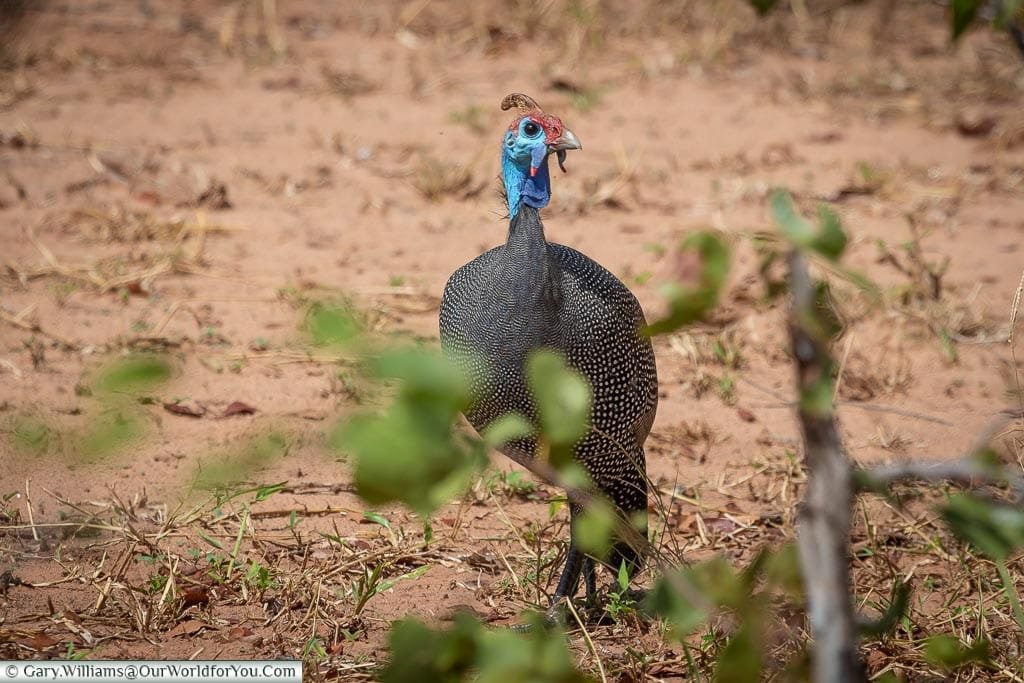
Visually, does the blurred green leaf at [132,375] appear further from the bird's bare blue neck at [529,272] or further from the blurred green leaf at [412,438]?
the bird's bare blue neck at [529,272]

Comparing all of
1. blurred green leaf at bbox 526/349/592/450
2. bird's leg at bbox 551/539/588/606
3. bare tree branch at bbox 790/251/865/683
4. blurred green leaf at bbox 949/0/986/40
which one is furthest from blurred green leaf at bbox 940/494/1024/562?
bird's leg at bbox 551/539/588/606

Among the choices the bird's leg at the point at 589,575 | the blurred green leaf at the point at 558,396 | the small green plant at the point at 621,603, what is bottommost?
the bird's leg at the point at 589,575

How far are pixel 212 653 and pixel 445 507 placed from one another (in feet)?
3.58

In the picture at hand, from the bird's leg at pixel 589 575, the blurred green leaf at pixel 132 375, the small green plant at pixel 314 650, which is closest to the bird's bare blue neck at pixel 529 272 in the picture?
the bird's leg at pixel 589 575

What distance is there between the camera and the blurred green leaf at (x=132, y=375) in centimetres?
128

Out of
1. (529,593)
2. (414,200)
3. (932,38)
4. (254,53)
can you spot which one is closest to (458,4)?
(254,53)

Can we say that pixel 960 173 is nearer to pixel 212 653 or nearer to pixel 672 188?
pixel 672 188

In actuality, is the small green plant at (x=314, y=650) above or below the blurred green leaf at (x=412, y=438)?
below

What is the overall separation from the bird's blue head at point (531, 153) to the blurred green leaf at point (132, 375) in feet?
6.37

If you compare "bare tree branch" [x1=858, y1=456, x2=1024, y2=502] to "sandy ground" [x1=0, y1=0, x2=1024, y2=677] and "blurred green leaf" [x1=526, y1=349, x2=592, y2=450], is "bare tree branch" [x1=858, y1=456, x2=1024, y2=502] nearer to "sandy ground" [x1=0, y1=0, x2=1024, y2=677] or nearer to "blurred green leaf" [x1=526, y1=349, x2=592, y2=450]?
"blurred green leaf" [x1=526, y1=349, x2=592, y2=450]

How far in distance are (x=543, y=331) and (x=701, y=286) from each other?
158 centimetres

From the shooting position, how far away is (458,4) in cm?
884

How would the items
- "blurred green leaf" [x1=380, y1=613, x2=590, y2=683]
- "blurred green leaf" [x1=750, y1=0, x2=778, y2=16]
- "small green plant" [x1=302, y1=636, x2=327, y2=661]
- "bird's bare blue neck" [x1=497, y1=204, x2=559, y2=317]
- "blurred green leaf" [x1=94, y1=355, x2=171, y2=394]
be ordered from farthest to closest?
1. "bird's bare blue neck" [x1=497, y1=204, x2=559, y2=317]
2. "small green plant" [x1=302, y1=636, x2=327, y2=661]
3. "blurred green leaf" [x1=750, y1=0, x2=778, y2=16]
4. "blurred green leaf" [x1=380, y1=613, x2=590, y2=683]
5. "blurred green leaf" [x1=94, y1=355, x2=171, y2=394]

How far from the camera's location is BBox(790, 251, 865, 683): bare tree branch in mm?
1562
